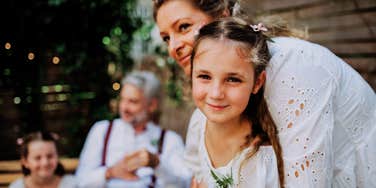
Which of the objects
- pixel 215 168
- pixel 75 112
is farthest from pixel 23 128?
pixel 215 168

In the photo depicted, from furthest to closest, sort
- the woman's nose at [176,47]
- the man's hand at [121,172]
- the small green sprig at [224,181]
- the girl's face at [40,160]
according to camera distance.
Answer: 1. the man's hand at [121,172]
2. the girl's face at [40,160]
3. the woman's nose at [176,47]
4. the small green sprig at [224,181]

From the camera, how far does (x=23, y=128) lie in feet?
12.3

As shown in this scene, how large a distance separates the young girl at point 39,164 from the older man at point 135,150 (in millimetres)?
214

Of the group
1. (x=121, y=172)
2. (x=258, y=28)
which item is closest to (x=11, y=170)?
(x=121, y=172)

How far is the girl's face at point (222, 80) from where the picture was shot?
67.4 inches

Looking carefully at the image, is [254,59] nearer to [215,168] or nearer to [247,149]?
[247,149]

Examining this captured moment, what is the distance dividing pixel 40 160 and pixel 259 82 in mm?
1882

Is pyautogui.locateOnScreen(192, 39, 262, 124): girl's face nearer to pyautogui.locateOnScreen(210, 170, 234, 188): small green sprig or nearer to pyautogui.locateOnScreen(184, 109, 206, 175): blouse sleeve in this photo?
pyautogui.locateOnScreen(210, 170, 234, 188): small green sprig

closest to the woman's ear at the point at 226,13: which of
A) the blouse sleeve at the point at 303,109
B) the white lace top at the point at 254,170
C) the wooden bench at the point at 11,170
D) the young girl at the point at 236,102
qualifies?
the young girl at the point at 236,102

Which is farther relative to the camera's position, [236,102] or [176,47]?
[176,47]

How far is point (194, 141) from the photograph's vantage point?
226 centimetres

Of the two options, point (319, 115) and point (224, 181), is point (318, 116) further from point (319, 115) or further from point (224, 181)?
point (224, 181)

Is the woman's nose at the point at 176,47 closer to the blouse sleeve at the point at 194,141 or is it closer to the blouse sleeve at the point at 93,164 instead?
the blouse sleeve at the point at 194,141

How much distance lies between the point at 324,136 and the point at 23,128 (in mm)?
2572
